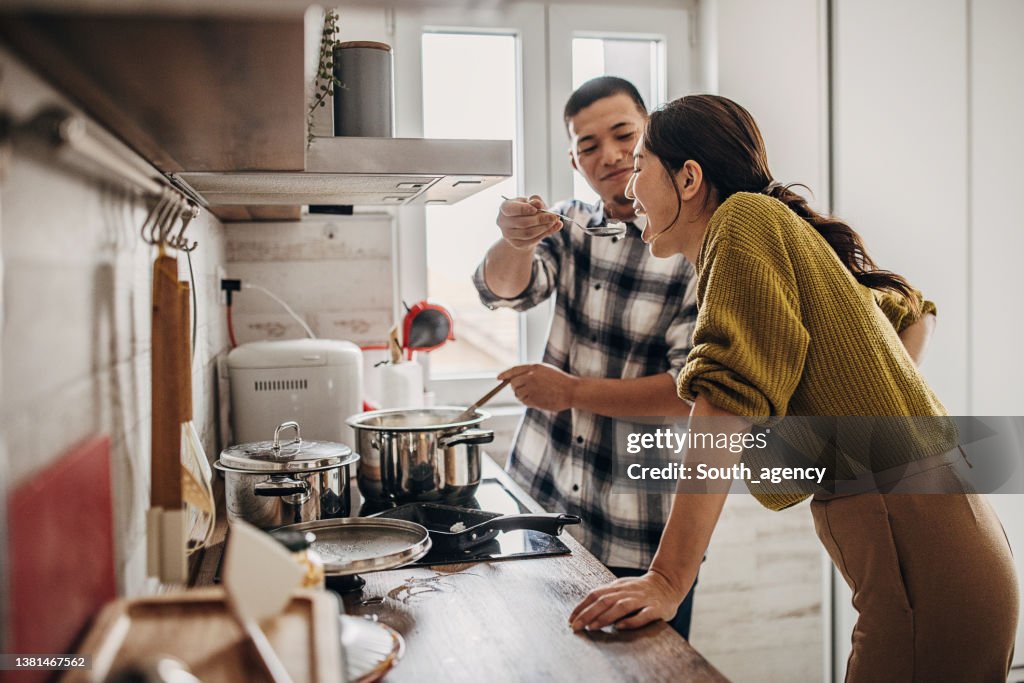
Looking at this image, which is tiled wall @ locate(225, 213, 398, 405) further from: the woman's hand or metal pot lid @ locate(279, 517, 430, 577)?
the woman's hand

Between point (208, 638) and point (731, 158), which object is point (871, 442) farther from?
point (208, 638)

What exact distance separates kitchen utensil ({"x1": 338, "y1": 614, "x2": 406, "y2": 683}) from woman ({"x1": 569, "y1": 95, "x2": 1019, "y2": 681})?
0.33 meters

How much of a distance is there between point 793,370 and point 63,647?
34.9 inches

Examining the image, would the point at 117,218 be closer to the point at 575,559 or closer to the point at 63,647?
the point at 63,647

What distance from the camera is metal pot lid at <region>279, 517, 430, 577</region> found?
1070 mm

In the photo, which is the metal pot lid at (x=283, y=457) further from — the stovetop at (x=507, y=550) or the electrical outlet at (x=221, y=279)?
the electrical outlet at (x=221, y=279)

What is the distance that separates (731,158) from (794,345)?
0.37m

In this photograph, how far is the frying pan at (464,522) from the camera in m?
1.29

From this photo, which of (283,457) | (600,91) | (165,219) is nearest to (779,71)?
(600,91)

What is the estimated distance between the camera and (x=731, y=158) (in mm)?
1328

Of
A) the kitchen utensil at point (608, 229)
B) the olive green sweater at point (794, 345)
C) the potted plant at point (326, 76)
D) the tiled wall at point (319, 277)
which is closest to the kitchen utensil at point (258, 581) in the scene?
the olive green sweater at point (794, 345)

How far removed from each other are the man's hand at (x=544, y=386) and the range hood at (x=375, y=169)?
1.71ft

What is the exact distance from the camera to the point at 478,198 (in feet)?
8.46

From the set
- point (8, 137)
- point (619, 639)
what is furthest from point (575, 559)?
point (8, 137)
